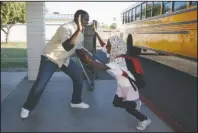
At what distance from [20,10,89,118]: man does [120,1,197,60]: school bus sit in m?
3.59

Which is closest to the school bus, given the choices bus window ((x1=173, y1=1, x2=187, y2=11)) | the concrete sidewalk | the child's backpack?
bus window ((x1=173, y1=1, x2=187, y2=11))

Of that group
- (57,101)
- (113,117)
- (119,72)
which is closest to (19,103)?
(57,101)

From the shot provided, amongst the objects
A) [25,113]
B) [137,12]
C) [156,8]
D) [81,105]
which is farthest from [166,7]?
[25,113]

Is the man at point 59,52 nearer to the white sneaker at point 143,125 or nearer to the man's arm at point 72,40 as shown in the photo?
the man's arm at point 72,40

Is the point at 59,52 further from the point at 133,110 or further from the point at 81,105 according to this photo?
the point at 133,110

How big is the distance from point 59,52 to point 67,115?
3.08 ft

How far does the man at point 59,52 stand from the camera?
4.60 meters

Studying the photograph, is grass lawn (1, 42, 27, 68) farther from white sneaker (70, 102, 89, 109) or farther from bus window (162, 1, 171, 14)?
bus window (162, 1, 171, 14)

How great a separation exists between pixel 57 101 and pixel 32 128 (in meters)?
1.59

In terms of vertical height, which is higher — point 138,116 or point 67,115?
point 138,116

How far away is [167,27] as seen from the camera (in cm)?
948

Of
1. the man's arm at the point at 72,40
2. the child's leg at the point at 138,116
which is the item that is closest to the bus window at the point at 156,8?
the man's arm at the point at 72,40

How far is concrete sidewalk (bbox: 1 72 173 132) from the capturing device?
4281 millimetres

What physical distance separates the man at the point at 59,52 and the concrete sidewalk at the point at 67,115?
0.97 ft
